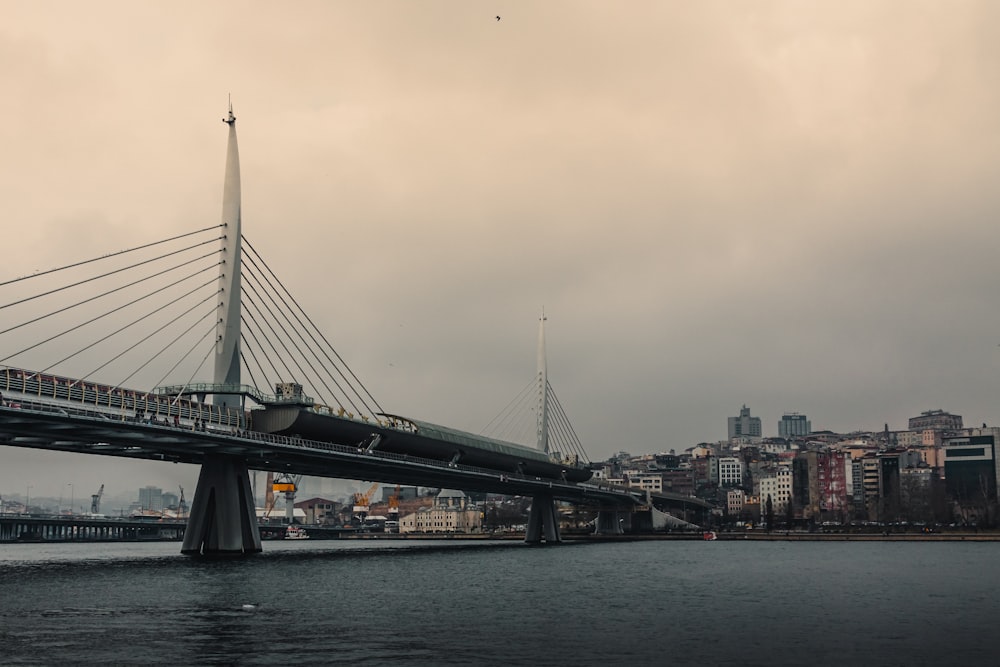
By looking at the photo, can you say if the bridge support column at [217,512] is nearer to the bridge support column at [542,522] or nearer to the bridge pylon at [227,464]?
the bridge pylon at [227,464]

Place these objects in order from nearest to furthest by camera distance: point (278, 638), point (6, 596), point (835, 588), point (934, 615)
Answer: point (278, 638)
point (934, 615)
point (6, 596)
point (835, 588)

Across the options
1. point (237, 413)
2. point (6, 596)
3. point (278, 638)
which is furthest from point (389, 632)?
point (237, 413)

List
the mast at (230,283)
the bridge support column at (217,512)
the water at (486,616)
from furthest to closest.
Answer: the bridge support column at (217,512)
the mast at (230,283)
the water at (486,616)

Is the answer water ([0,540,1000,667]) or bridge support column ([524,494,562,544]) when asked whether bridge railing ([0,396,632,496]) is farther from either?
bridge support column ([524,494,562,544])

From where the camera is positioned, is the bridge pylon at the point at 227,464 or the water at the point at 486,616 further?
the bridge pylon at the point at 227,464

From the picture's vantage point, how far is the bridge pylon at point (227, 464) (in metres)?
Result: 83.2

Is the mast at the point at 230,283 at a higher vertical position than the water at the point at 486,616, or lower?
higher

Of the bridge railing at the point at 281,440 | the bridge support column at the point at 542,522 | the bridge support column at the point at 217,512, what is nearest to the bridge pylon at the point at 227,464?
the bridge support column at the point at 217,512

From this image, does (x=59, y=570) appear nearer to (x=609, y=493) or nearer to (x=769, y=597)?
(x=769, y=597)

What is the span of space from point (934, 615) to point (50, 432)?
56414 mm

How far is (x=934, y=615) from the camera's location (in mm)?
49531

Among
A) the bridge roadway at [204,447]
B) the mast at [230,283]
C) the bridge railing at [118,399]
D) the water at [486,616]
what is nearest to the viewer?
the water at [486,616]

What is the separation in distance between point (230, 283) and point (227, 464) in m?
15.7

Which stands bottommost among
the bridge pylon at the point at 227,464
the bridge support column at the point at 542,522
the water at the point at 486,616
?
the bridge support column at the point at 542,522
